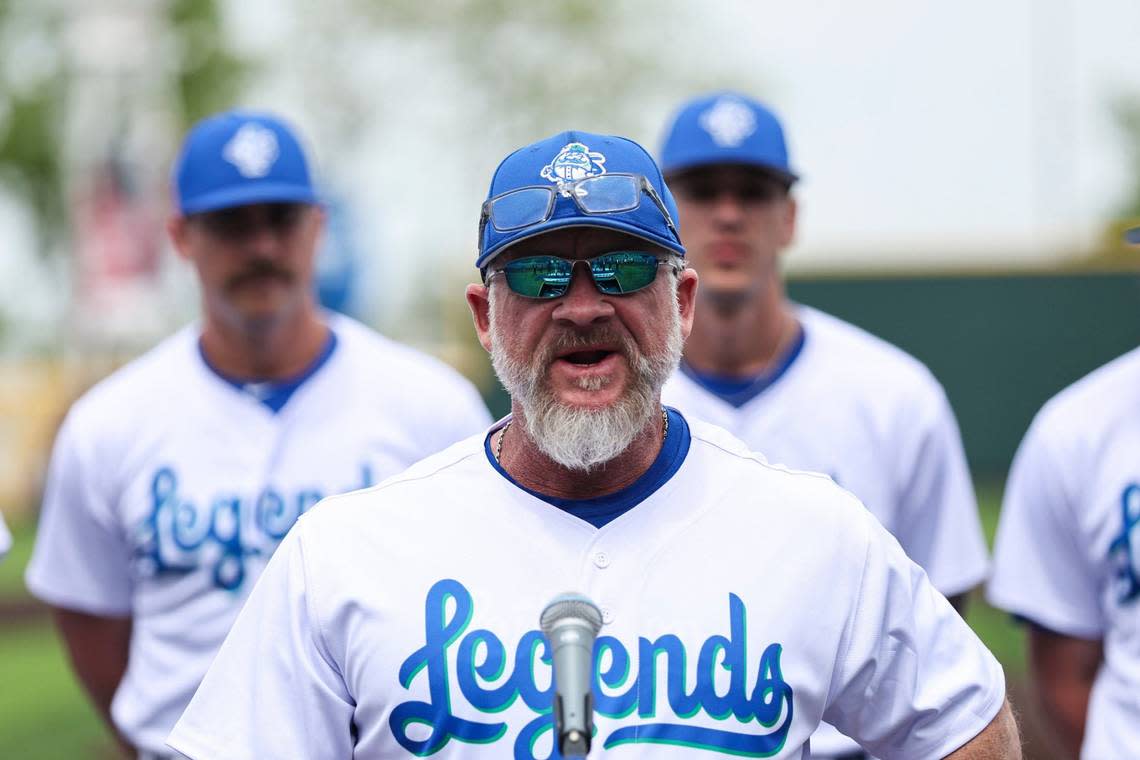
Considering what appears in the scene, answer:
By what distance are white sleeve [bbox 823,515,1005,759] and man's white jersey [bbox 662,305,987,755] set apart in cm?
187

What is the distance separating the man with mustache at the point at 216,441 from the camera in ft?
15.7

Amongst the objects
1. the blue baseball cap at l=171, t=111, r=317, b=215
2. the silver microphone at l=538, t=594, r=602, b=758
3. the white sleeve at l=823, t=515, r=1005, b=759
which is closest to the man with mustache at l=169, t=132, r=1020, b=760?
the white sleeve at l=823, t=515, r=1005, b=759

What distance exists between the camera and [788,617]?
2.90 m

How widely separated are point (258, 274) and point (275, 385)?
34cm

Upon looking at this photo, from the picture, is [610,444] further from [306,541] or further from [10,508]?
[10,508]

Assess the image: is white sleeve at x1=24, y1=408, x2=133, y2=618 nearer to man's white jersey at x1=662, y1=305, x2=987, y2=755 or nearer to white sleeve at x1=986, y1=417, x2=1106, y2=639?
man's white jersey at x1=662, y1=305, x2=987, y2=755

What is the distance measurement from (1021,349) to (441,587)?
726 inches

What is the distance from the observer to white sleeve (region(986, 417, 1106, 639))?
458 centimetres

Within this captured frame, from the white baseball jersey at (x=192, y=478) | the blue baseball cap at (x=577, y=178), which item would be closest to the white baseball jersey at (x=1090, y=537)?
the white baseball jersey at (x=192, y=478)

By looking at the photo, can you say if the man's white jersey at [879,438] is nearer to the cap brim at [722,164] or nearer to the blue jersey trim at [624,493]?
the cap brim at [722,164]

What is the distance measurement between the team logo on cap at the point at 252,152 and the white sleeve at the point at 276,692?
241cm

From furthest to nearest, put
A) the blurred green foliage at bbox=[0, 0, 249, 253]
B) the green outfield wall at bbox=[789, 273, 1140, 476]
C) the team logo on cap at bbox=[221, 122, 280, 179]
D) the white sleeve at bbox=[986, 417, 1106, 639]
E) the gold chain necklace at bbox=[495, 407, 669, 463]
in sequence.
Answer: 1. the blurred green foliage at bbox=[0, 0, 249, 253]
2. the green outfield wall at bbox=[789, 273, 1140, 476]
3. the team logo on cap at bbox=[221, 122, 280, 179]
4. the white sleeve at bbox=[986, 417, 1106, 639]
5. the gold chain necklace at bbox=[495, 407, 669, 463]

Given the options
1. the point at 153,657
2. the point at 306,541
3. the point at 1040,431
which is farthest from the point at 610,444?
the point at 153,657

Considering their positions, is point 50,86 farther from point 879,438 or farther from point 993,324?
point 879,438
